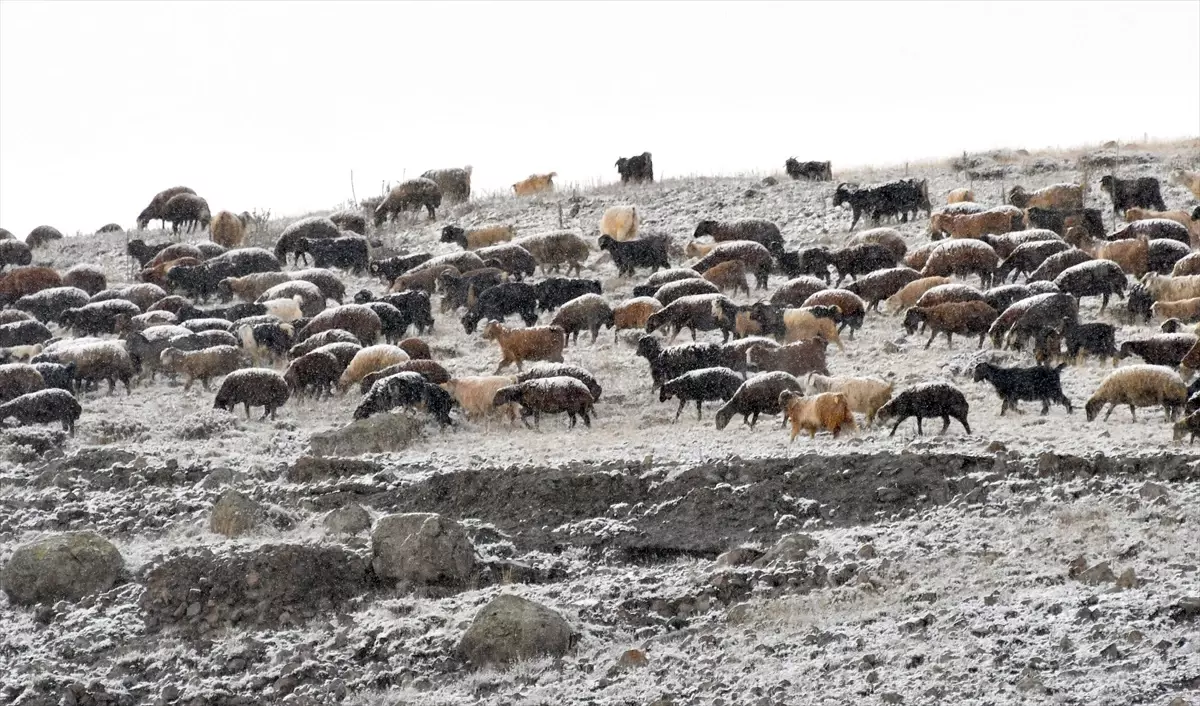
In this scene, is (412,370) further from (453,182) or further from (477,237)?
(453,182)

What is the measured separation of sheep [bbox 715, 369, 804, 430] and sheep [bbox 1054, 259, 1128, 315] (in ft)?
19.7

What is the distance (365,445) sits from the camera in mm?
17078

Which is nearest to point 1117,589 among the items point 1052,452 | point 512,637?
point 1052,452

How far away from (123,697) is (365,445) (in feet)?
18.0

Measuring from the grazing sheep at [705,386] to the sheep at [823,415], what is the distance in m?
1.73

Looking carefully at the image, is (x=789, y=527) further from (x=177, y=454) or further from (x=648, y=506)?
(x=177, y=454)

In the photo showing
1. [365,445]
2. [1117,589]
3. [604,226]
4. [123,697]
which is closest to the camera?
[1117,589]

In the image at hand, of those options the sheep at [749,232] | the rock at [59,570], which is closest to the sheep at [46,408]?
the rock at [59,570]

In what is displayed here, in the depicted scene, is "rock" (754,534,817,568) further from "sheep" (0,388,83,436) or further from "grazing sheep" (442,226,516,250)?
"grazing sheep" (442,226,516,250)

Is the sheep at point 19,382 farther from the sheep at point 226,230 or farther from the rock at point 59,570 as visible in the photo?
the sheep at point 226,230

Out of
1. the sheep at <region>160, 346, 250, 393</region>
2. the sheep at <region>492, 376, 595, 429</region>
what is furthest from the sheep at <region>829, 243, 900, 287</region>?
the sheep at <region>160, 346, 250, 393</region>

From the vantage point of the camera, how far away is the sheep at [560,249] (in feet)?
87.1

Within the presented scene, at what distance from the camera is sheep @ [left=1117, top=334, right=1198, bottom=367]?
17.2 metres

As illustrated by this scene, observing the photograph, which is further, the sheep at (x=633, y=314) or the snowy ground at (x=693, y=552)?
the sheep at (x=633, y=314)
